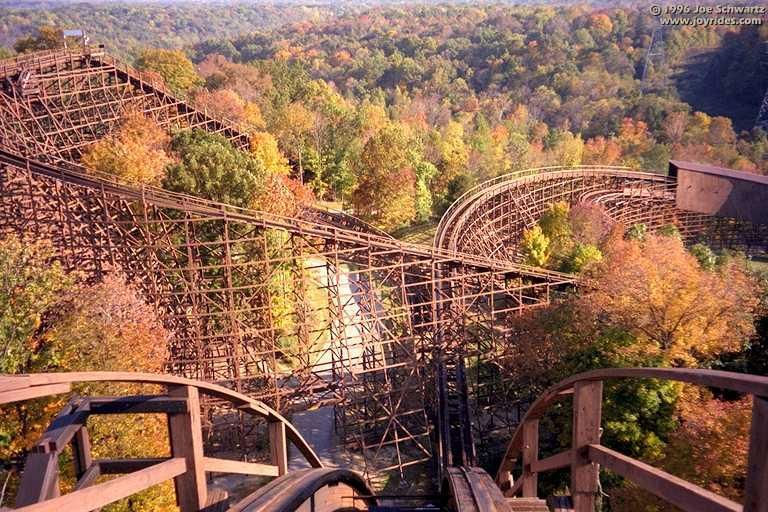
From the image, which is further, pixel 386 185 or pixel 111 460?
pixel 386 185

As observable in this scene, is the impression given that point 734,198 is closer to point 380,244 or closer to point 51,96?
point 380,244

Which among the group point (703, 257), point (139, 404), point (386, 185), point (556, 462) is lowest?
point (703, 257)

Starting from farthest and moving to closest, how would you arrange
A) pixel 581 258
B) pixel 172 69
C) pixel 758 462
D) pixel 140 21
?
1. pixel 140 21
2. pixel 172 69
3. pixel 581 258
4. pixel 758 462

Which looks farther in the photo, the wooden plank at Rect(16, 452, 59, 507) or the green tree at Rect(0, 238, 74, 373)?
the green tree at Rect(0, 238, 74, 373)

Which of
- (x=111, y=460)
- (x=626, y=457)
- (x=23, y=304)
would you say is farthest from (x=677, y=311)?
(x=23, y=304)

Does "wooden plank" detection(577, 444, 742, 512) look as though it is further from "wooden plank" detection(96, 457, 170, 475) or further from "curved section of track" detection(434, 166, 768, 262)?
"curved section of track" detection(434, 166, 768, 262)

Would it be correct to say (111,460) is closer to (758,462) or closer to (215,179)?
(758,462)

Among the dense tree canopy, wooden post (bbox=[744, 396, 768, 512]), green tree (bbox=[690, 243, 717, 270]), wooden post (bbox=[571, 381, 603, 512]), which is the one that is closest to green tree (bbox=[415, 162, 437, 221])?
green tree (bbox=[690, 243, 717, 270])

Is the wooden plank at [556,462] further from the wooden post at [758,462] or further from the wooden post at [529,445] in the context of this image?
the wooden post at [758,462]

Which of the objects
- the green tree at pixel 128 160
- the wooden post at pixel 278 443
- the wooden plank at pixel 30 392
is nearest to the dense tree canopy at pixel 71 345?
the wooden post at pixel 278 443
